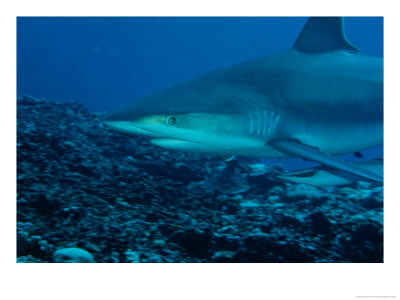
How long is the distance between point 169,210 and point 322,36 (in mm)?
2574

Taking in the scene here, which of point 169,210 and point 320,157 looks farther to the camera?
point 169,210

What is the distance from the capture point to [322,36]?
332cm

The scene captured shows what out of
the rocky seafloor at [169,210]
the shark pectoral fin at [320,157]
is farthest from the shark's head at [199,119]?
the rocky seafloor at [169,210]

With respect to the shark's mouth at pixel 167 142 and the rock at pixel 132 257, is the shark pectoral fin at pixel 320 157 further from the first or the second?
the rock at pixel 132 257

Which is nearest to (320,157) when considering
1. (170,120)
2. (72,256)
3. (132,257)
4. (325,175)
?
(325,175)

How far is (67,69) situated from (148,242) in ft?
121

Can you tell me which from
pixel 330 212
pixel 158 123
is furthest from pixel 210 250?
pixel 330 212

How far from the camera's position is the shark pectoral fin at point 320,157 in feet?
7.06

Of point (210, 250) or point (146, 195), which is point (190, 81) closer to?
point (146, 195)

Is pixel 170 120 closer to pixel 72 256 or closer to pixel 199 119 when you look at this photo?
pixel 199 119

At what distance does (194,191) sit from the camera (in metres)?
3.17

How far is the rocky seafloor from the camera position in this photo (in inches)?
77.7
